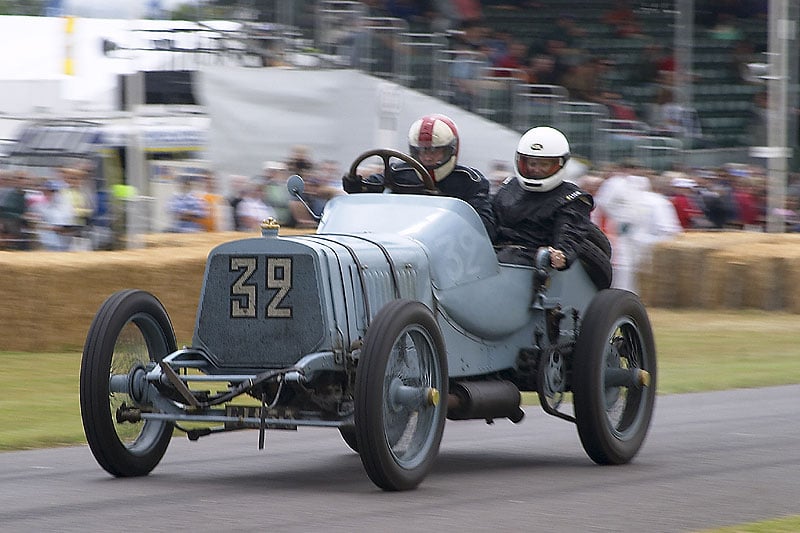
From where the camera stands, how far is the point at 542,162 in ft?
25.7

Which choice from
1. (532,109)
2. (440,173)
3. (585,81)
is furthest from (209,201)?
(440,173)

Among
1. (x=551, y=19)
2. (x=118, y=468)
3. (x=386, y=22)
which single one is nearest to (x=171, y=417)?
(x=118, y=468)

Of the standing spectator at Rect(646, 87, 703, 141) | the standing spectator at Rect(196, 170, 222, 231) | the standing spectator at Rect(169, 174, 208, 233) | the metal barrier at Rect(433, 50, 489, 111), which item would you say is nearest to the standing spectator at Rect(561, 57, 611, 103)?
the standing spectator at Rect(646, 87, 703, 141)

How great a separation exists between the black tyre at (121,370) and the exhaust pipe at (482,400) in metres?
1.32

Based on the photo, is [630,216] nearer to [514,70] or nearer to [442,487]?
[514,70]

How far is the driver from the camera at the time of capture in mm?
7625

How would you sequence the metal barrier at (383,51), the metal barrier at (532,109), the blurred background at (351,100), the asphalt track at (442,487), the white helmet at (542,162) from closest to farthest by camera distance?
the asphalt track at (442,487), the white helmet at (542,162), the blurred background at (351,100), the metal barrier at (383,51), the metal barrier at (532,109)

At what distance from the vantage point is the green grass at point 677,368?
9055mm

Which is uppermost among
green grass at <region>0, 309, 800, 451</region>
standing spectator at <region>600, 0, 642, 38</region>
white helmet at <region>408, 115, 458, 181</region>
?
standing spectator at <region>600, 0, 642, 38</region>

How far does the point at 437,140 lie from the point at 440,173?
0.61 feet

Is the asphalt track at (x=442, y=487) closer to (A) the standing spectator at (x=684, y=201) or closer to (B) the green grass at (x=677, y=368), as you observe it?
(B) the green grass at (x=677, y=368)

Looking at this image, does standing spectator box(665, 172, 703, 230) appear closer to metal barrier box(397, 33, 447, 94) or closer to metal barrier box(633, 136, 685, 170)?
metal barrier box(633, 136, 685, 170)

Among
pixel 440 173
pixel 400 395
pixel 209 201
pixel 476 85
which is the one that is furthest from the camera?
pixel 476 85

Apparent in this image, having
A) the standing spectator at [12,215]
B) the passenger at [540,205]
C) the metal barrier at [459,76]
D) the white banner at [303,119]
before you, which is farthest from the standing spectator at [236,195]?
the passenger at [540,205]
